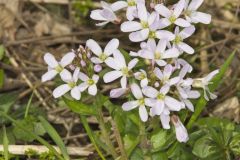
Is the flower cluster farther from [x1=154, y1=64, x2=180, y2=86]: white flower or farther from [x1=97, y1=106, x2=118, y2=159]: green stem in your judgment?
[x1=97, y1=106, x2=118, y2=159]: green stem

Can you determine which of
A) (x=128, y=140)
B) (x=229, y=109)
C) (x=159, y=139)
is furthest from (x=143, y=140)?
(x=229, y=109)

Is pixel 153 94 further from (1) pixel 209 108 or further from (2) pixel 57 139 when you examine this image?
(1) pixel 209 108

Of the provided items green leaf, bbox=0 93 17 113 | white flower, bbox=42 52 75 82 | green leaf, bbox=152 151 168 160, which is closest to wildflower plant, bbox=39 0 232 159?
white flower, bbox=42 52 75 82

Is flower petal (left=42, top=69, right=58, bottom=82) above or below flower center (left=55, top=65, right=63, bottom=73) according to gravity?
below

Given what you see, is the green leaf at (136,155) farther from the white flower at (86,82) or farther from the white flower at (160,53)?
the white flower at (160,53)

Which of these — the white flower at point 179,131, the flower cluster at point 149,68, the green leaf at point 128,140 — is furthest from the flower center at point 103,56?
the green leaf at point 128,140

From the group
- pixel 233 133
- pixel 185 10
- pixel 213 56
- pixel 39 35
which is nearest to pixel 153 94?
pixel 185 10
